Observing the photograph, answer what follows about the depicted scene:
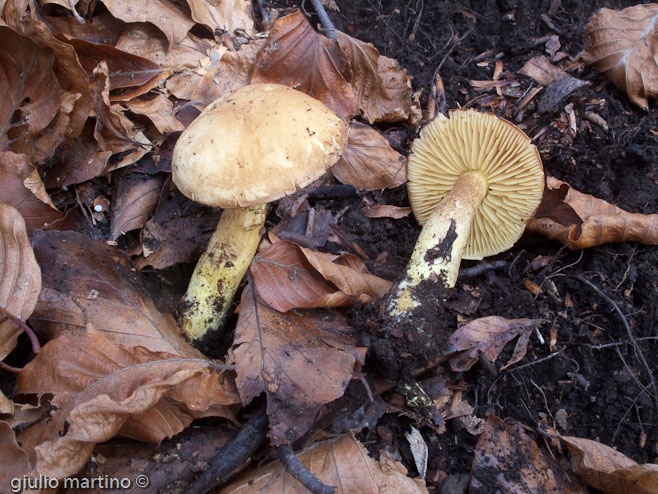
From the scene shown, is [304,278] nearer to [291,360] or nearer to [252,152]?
[291,360]

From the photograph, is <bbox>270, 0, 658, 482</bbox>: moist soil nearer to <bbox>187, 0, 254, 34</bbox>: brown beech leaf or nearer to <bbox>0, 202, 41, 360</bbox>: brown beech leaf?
<bbox>187, 0, 254, 34</bbox>: brown beech leaf

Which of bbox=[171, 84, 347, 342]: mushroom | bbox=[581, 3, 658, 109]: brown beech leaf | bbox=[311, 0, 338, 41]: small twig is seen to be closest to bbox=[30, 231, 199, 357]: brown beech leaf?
bbox=[171, 84, 347, 342]: mushroom

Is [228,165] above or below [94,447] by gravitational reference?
above

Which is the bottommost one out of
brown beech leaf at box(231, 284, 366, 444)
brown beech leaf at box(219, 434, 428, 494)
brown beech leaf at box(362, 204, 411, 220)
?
brown beech leaf at box(219, 434, 428, 494)

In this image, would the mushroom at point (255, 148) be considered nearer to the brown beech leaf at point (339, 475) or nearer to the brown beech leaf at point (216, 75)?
the brown beech leaf at point (216, 75)

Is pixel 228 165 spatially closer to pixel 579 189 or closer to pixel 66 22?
pixel 66 22

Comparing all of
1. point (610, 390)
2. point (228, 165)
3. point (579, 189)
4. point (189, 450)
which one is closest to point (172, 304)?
point (189, 450)
